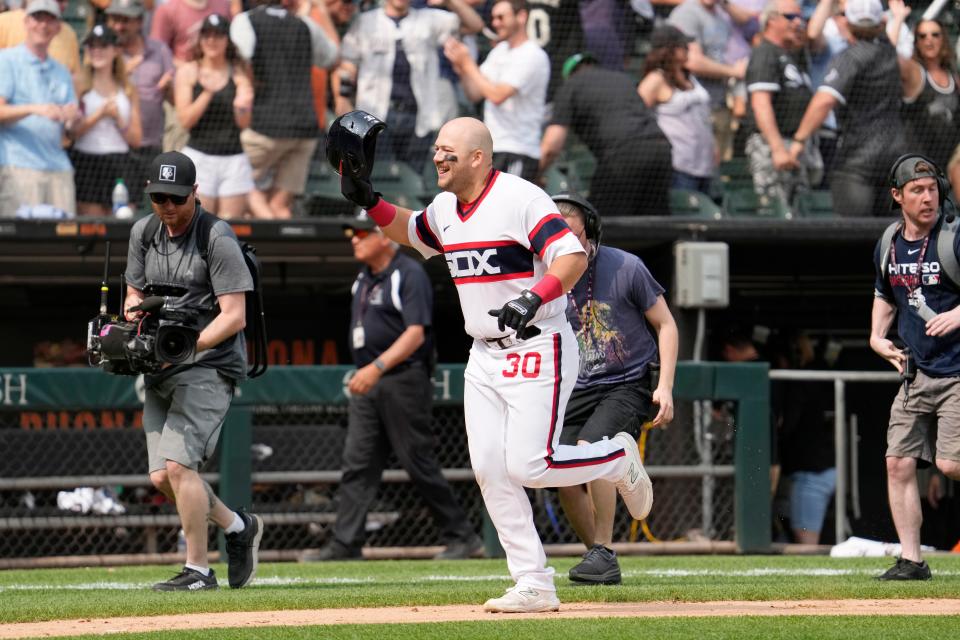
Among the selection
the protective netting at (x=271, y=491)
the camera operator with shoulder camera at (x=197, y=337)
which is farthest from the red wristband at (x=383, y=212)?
the protective netting at (x=271, y=491)

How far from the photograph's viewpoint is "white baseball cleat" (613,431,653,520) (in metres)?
6.05

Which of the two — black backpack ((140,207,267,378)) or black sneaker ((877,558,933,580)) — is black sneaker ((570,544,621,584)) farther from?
black backpack ((140,207,267,378))

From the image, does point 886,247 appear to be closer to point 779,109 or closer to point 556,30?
point 779,109

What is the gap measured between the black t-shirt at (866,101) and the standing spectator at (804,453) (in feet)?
6.00

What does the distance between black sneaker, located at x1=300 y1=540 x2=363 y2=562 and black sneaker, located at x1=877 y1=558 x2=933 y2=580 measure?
12.5 feet

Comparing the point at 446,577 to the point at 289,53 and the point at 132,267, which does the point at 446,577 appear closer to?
the point at 132,267

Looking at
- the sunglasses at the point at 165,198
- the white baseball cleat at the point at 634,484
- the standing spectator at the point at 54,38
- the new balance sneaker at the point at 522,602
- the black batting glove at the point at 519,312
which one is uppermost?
the standing spectator at the point at 54,38

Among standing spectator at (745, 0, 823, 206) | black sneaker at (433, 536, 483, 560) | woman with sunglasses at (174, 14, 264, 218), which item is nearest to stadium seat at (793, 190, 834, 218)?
standing spectator at (745, 0, 823, 206)

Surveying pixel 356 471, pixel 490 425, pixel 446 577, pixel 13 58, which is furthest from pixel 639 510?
pixel 13 58

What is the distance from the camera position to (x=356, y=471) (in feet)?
32.0

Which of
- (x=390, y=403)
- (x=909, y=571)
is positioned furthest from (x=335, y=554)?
(x=909, y=571)

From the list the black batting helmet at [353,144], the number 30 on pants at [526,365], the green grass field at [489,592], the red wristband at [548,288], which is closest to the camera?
the green grass field at [489,592]

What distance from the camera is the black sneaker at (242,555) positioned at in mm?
7102

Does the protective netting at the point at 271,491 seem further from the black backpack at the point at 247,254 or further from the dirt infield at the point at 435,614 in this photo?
the dirt infield at the point at 435,614
